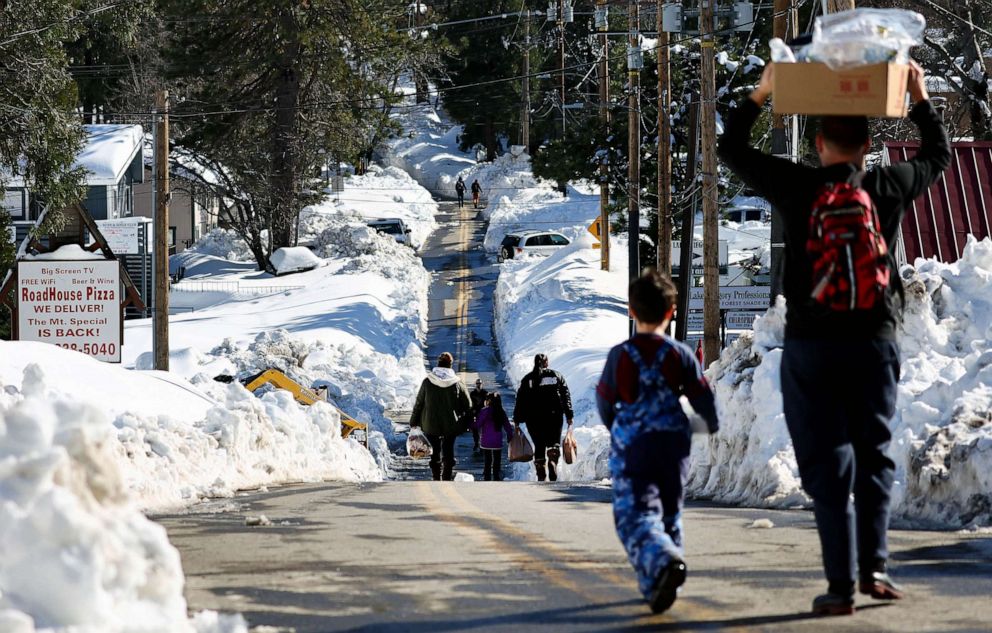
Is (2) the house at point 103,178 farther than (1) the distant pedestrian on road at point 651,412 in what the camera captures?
Yes

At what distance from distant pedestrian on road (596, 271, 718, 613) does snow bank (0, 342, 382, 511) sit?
4523 mm

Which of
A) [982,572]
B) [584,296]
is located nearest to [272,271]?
[584,296]

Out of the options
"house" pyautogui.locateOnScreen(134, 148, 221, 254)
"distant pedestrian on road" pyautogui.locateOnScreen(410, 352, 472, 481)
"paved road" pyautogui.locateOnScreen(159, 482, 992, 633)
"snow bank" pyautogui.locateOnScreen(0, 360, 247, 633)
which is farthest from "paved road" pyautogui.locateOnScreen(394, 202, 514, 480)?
"snow bank" pyautogui.locateOnScreen(0, 360, 247, 633)

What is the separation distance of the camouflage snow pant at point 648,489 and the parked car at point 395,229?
58286 mm

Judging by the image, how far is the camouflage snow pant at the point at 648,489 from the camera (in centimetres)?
562

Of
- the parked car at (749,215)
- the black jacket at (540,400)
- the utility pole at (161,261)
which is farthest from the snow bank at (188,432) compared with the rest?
the parked car at (749,215)

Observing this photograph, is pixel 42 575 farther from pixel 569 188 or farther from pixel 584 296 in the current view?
pixel 569 188

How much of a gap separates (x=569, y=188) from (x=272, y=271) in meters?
27.7

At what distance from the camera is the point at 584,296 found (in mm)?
46312

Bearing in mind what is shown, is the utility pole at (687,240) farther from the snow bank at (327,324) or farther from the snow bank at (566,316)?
the snow bank at (327,324)

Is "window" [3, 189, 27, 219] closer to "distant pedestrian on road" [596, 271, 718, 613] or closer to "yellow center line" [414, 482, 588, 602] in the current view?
"yellow center line" [414, 482, 588, 602]

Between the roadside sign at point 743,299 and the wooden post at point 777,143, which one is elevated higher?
the wooden post at point 777,143

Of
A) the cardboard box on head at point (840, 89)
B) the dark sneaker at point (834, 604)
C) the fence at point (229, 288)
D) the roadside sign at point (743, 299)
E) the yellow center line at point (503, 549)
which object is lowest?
the yellow center line at point (503, 549)

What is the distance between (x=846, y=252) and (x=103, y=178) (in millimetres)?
35221
